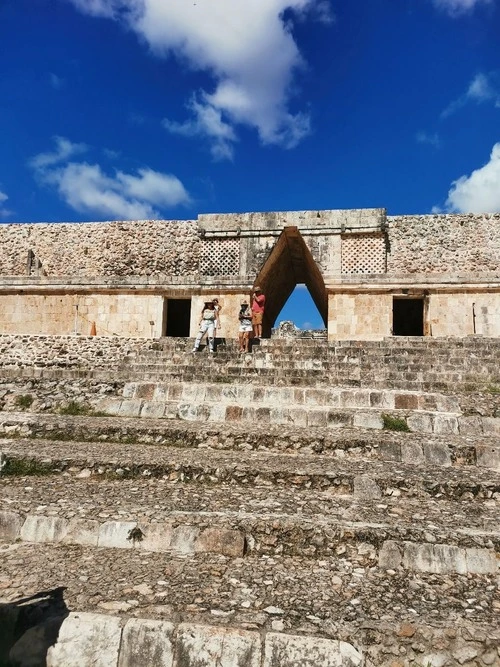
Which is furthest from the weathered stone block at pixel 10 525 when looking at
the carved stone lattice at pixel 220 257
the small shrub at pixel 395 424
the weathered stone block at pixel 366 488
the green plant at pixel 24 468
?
the carved stone lattice at pixel 220 257

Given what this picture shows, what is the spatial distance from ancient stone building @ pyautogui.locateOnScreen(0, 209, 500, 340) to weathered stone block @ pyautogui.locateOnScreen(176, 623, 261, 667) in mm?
10118

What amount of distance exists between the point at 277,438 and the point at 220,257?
8.66 metres

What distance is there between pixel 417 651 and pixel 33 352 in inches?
451

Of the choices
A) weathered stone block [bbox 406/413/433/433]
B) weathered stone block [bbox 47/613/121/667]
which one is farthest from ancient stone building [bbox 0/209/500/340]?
weathered stone block [bbox 47/613/121/667]

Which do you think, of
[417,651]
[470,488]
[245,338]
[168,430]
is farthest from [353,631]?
[245,338]

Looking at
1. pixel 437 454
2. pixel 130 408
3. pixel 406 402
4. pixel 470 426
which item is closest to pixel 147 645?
pixel 437 454

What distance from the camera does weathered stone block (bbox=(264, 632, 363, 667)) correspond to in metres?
2.19

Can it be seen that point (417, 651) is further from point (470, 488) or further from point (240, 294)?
point (240, 294)

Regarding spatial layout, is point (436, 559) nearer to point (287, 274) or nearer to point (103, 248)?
A: point (287, 274)

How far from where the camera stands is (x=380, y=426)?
6.00 meters

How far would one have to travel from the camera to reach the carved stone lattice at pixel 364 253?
12562mm

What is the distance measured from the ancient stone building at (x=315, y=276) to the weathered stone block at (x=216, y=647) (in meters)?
10.1

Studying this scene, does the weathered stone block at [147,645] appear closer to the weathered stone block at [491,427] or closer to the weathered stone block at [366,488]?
the weathered stone block at [366,488]

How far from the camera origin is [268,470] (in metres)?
4.30
